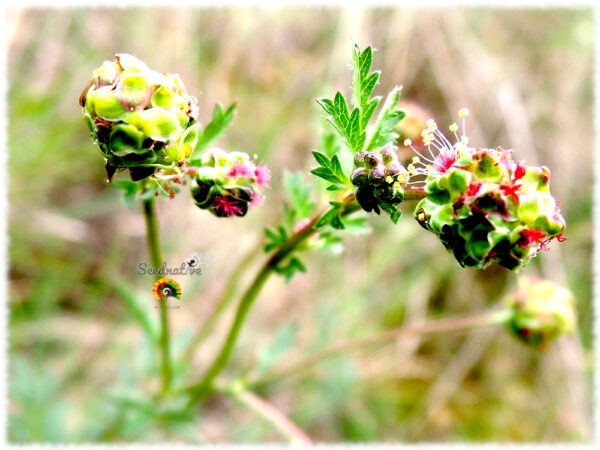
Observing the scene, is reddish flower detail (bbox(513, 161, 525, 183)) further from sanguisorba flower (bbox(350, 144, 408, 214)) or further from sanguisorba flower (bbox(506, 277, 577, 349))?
sanguisorba flower (bbox(506, 277, 577, 349))

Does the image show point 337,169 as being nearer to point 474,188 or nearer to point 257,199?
point 257,199

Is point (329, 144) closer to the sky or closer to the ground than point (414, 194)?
closer to the sky

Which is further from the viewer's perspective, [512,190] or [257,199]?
[257,199]

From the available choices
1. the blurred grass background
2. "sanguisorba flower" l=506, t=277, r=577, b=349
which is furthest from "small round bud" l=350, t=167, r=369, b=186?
the blurred grass background

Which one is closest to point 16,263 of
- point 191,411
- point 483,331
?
point 191,411

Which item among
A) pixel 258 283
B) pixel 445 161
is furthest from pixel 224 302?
pixel 445 161

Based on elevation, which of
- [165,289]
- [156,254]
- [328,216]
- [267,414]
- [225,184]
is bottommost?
[267,414]

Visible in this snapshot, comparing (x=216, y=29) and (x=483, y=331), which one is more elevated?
(x=216, y=29)

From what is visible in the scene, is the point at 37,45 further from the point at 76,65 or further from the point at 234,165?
the point at 234,165
